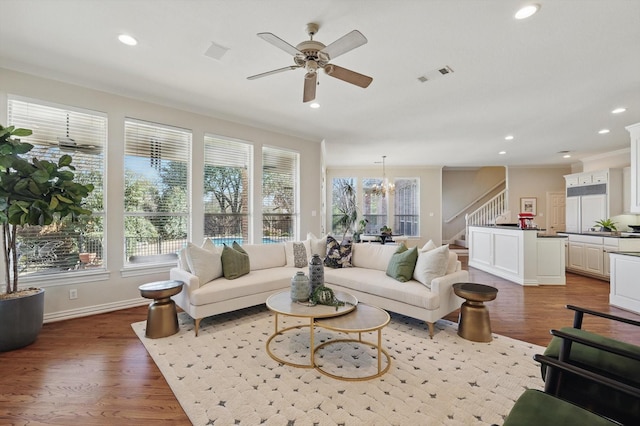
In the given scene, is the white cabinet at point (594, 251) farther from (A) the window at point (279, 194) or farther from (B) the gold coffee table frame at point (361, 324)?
(A) the window at point (279, 194)

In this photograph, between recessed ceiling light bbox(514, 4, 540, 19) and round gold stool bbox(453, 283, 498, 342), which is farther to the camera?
round gold stool bbox(453, 283, 498, 342)

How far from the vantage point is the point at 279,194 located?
18.8 ft

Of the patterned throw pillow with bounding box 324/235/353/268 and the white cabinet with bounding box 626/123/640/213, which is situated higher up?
the white cabinet with bounding box 626/123/640/213

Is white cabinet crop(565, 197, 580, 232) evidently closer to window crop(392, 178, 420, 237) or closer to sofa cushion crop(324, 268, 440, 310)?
window crop(392, 178, 420, 237)

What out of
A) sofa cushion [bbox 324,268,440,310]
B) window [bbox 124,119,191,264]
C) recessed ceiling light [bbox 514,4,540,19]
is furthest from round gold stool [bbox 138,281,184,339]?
recessed ceiling light [bbox 514,4,540,19]

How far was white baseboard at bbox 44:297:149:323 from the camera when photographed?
3396 millimetres

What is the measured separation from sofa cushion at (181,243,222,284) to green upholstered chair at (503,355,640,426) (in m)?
3.08

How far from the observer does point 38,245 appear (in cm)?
335

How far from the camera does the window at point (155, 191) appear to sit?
13.1 feet

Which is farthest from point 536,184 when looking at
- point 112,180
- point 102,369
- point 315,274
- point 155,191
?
point 102,369

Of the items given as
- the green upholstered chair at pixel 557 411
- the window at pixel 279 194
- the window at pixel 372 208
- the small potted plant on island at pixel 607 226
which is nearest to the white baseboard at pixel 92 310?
the window at pixel 279 194

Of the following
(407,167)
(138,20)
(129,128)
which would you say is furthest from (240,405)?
(407,167)

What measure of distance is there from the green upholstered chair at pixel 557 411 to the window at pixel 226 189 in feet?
14.7

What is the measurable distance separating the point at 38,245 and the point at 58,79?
1985 mm
